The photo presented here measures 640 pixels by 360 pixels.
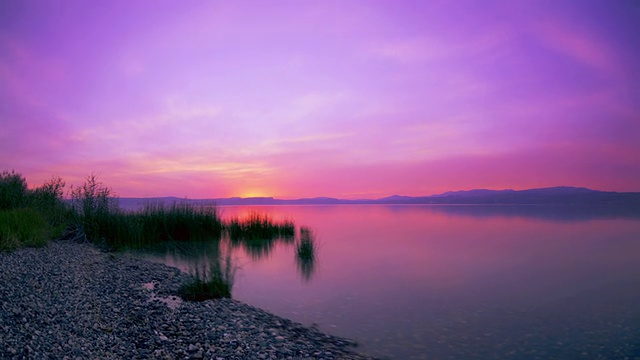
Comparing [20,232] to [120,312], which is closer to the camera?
[120,312]

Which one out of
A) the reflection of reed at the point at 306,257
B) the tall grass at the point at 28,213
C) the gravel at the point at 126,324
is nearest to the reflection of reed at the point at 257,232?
the reflection of reed at the point at 306,257

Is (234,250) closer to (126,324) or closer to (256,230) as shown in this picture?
(256,230)

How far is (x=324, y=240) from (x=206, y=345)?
15320 mm

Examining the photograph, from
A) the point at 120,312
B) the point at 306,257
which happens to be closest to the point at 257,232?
Answer: the point at 306,257

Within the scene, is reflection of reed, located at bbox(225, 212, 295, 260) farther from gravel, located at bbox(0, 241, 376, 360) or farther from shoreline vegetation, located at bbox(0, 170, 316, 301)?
gravel, located at bbox(0, 241, 376, 360)

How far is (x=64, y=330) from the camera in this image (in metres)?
4.79

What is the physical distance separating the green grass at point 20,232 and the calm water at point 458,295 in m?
3.56

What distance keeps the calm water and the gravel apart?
124cm

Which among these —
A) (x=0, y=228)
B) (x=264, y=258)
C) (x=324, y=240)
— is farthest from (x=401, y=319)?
(x=324, y=240)

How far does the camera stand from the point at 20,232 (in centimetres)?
1051

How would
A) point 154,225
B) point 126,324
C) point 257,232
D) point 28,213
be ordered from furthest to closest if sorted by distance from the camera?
1. point 257,232
2. point 154,225
3. point 28,213
4. point 126,324

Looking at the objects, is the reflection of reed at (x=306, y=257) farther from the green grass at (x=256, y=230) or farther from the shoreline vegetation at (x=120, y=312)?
the green grass at (x=256, y=230)

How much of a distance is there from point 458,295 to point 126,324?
23.6 ft

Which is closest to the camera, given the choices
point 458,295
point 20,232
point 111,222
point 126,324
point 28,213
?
point 126,324
